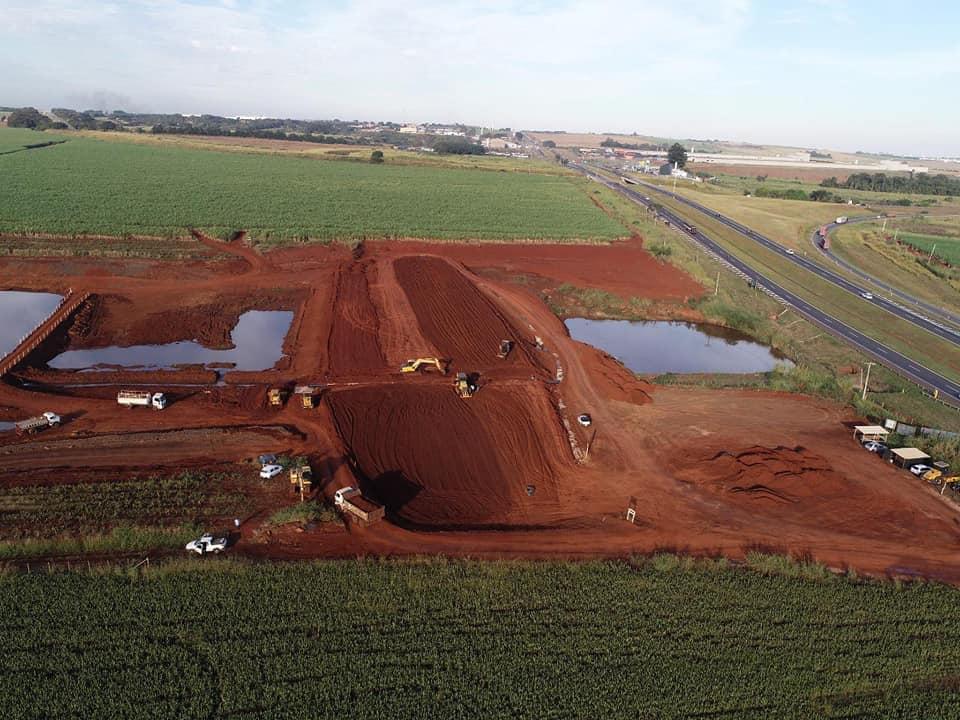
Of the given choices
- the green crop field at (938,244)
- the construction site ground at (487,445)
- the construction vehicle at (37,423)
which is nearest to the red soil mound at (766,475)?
the construction site ground at (487,445)

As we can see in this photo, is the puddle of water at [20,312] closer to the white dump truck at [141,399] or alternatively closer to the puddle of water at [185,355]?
the puddle of water at [185,355]

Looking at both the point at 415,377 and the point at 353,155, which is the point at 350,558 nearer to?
the point at 415,377

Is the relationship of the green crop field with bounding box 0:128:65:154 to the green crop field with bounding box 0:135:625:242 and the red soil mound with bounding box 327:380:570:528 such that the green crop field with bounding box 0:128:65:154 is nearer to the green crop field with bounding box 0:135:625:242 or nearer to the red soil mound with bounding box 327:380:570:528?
the green crop field with bounding box 0:135:625:242

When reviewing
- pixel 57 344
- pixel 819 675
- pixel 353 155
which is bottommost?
pixel 819 675

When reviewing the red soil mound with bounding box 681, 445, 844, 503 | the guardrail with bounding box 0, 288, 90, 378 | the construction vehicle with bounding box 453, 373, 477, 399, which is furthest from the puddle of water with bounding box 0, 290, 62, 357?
the red soil mound with bounding box 681, 445, 844, 503

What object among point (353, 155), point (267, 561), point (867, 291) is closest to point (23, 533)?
point (267, 561)
